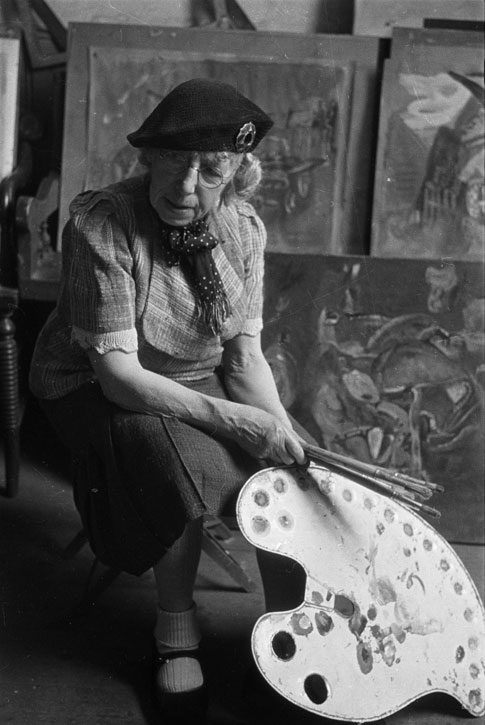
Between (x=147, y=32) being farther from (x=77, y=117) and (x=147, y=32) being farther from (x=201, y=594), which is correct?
(x=201, y=594)

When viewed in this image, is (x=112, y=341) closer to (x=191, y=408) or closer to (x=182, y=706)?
(x=191, y=408)

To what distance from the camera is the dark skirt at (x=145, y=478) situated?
1568 mm

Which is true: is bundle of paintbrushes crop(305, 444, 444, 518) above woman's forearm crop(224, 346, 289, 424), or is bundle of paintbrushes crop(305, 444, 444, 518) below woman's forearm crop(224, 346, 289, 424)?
below

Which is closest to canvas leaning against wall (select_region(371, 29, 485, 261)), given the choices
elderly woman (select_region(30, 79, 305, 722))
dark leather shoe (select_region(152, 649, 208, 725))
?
elderly woman (select_region(30, 79, 305, 722))

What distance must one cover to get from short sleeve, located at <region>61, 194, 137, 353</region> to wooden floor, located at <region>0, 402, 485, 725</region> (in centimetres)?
72

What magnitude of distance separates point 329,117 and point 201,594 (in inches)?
64.5

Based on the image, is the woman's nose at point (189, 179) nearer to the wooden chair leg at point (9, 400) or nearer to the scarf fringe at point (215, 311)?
the scarf fringe at point (215, 311)

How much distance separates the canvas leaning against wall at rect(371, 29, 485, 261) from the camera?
105 inches

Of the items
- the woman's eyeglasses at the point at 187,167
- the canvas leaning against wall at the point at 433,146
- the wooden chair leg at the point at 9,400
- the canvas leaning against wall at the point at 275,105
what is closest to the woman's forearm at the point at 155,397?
the woman's eyeglasses at the point at 187,167

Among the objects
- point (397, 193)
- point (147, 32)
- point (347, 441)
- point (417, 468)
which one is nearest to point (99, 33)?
point (147, 32)

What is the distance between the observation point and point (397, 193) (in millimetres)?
2695

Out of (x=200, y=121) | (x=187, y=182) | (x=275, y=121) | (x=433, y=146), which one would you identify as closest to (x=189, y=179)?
(x=187, y=182)

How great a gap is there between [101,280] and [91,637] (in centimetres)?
87

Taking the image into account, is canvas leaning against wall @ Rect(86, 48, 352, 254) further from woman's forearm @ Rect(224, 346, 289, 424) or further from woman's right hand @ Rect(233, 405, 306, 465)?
woman's right hand @ Rect(233, 405, 306, 465)
